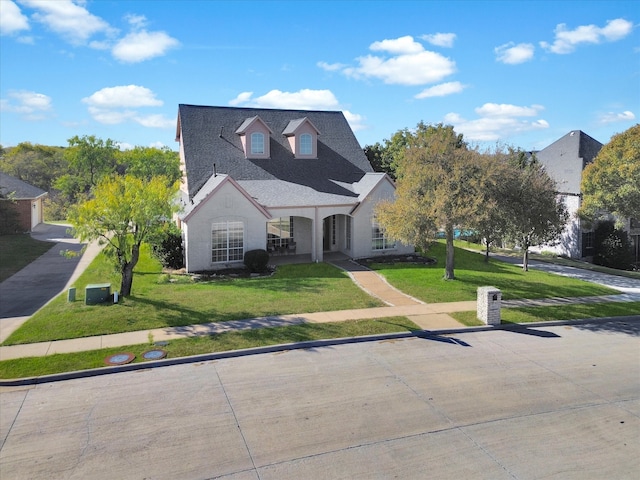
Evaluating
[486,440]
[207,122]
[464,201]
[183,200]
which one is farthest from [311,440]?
[207,122]

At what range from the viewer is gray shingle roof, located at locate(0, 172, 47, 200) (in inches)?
1508

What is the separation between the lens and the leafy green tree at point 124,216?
1752 cm

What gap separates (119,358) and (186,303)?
5.17m

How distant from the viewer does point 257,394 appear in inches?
428

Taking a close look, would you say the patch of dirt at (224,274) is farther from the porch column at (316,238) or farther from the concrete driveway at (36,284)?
the concrete driveway at (36,284)

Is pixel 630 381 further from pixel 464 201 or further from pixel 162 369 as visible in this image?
pixel 162 369

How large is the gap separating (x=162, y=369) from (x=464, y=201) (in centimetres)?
1293

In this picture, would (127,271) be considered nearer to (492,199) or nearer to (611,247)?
(492,199)

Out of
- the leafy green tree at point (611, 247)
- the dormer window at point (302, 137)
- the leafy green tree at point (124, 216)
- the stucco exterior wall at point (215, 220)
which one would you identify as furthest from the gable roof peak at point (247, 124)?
the leafy green tree at point (611, 247)

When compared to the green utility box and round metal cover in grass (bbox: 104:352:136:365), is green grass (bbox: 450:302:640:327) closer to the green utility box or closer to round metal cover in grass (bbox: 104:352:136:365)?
round metal cover in grass (bbox: 104:352:136:365)

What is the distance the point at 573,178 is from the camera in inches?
1452

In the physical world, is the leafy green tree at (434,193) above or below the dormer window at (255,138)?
below

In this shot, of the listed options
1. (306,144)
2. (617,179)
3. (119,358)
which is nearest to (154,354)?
(119,358)

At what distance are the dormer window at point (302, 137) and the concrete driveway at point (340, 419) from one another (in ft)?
64.1
